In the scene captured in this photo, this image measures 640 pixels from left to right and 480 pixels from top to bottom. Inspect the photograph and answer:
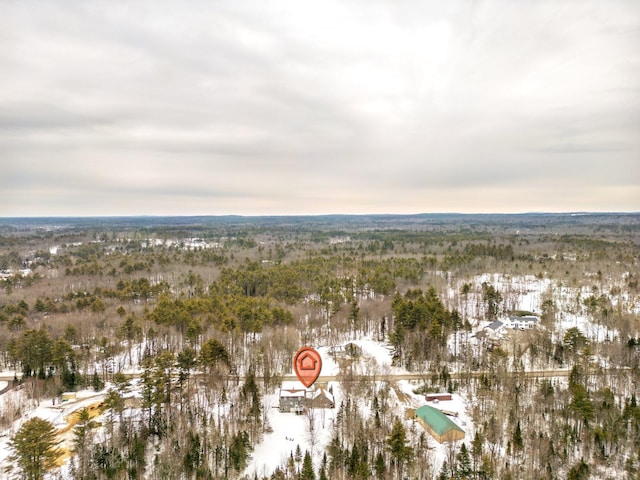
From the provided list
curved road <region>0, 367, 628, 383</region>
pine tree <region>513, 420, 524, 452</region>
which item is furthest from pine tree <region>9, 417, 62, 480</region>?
pine tree <region>513, 420, 524, 452</region>

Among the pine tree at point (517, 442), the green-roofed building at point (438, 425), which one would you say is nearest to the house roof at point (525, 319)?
the green-roofed building at point (438, 425)

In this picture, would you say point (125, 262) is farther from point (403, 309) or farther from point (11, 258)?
point (403, 309)

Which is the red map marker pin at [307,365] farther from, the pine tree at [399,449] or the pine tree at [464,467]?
the pine tree at [464,467]

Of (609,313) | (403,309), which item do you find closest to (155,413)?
(403,309)

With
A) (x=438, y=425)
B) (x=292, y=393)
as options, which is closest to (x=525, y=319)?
(x=438, y=425)

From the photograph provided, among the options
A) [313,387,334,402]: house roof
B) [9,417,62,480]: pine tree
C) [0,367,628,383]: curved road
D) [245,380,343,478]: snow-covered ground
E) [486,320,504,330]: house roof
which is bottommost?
[245,380,343,478]: snow-covered ground

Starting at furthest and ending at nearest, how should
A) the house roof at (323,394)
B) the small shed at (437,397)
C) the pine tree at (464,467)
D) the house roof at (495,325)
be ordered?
the house roof at (495,325) < the small shed at (437,397) < the house roof at (323,394) < the pine tree at (464,467)

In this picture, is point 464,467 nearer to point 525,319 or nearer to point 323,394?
point 323,394

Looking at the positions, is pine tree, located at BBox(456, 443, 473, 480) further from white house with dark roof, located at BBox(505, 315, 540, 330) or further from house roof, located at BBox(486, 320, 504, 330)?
white house with dark roof, located at BBox(505, 315, 540, 330)
